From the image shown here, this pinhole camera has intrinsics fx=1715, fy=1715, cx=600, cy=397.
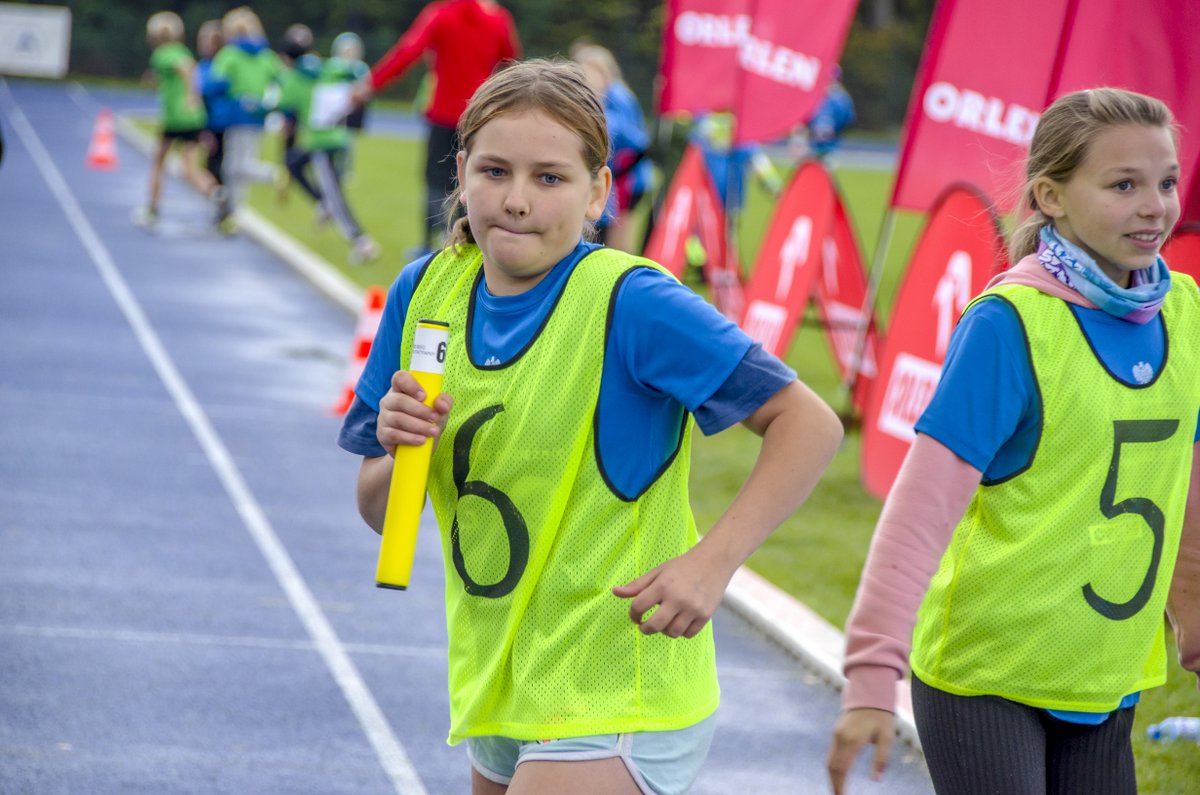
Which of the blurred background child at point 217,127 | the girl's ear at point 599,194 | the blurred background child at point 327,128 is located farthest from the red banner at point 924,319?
the blurred background child at point 217,127

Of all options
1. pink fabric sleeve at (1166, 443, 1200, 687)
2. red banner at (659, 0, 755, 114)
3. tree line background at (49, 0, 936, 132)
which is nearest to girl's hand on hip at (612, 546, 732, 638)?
pink fabric sleeve at (1166, 443, 1200, 687)

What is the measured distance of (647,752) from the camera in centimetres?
267

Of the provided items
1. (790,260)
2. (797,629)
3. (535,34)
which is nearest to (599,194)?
(797,629)

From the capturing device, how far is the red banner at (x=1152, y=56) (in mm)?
5230

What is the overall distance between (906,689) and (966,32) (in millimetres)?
2722

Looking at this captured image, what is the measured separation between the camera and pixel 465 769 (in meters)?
5.16

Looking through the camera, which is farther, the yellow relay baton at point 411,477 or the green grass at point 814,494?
the green grass at point 814,494

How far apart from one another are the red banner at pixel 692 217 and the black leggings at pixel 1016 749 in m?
9.49

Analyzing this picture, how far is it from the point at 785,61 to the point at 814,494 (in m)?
2.84

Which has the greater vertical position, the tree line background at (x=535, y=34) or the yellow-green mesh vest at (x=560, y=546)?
the yellow-green mesh vest at (x=560, y=546)

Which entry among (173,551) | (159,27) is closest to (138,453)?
(173,551)

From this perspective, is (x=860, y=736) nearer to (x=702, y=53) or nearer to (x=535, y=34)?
(x=702, y=53)

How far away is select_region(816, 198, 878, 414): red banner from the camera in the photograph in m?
10.2

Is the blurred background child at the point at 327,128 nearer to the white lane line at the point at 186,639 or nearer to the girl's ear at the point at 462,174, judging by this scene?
the white lane line at the point at 186,639
